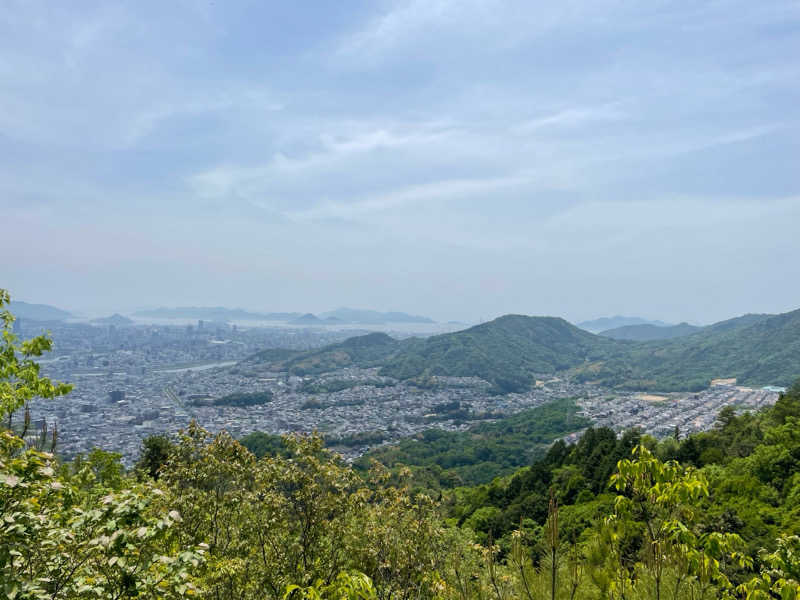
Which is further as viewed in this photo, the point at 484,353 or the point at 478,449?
the point at 484,353

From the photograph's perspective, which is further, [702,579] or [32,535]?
[702,579]

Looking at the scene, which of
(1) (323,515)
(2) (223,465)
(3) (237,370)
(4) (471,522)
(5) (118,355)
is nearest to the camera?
(1) (323,515)

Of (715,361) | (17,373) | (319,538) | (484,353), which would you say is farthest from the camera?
(484,353)

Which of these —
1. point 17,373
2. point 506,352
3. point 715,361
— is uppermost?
point 17,373

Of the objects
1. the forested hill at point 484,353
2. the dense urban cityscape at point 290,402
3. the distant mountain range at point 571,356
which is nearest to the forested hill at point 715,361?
the distant mountain range at point 571,356

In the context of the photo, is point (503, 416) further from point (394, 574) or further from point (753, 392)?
point (394, 574)

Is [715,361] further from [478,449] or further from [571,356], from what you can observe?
[478,449]

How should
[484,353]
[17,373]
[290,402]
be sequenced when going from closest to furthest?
[17,373] < [290,402] < [484,353]

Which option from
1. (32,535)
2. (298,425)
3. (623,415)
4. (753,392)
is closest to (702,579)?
(32,535)

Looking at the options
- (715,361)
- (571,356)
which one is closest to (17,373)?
(715,361)
